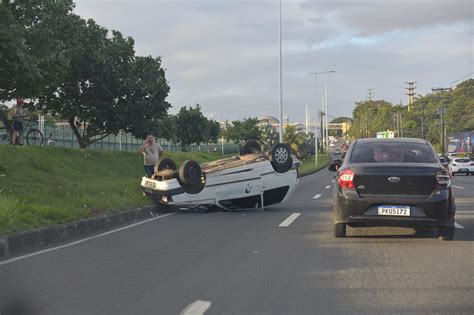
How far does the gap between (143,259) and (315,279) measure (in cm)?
253

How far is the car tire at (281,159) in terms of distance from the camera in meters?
13.9

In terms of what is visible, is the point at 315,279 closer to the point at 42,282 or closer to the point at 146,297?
the point at 146,297

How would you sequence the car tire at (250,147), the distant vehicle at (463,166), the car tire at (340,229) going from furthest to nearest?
the distant vehicle at (463,166) → the car tire at (250,147) → the car tire at (340,229)

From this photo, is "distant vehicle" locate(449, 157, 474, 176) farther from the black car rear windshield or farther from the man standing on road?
the black car rear windshield

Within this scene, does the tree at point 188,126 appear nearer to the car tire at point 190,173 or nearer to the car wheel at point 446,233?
the car tire at point 190,173

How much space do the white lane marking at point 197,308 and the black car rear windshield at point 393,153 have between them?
4.52 m

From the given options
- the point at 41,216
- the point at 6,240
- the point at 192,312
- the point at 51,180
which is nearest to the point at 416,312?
the point at 192,312

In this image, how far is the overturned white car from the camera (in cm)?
1334

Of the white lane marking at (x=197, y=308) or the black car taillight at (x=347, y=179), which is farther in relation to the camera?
the black car taillight at (x=347, y=179)

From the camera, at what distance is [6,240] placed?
8359 mm

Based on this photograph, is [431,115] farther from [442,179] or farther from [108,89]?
[442,179]

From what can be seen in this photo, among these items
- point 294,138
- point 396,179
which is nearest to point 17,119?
point 396,179

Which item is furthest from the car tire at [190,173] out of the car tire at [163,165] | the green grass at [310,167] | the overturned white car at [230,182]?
the green grass at [310,167]

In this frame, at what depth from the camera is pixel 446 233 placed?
29.7 ft
